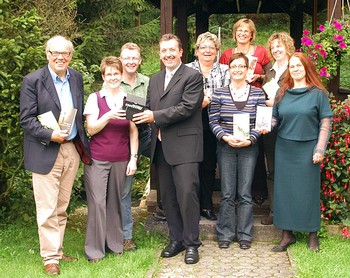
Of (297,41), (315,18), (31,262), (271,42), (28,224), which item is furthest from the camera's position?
(297,41)

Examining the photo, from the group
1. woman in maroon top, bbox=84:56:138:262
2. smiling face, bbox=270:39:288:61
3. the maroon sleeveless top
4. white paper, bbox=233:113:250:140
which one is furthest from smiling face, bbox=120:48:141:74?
smiling face, bbox=270:39:288:61

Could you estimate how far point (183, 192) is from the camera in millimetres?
5527

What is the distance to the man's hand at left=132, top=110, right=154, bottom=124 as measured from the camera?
534 cm

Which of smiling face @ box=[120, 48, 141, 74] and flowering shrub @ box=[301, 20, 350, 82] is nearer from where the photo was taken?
smiling face @ box=[120, 48, 141, 74]

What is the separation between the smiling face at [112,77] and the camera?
5.40 metres

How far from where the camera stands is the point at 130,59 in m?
5.61

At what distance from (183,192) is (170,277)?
0.80m

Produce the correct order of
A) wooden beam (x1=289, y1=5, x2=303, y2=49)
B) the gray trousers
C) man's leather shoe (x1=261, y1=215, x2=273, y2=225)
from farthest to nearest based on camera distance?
1. wooden beam (x1=289, y1=5, x2=303, y2=49)
2. man's leather shoe (x1=261, y1=215, x2=273, y2=225)
3. the gray trousers

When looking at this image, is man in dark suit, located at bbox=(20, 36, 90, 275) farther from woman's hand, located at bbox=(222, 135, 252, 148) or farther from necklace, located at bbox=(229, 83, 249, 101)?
necklace, located at bbox=(229, 83, 249, 101)

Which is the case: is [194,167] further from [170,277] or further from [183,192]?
[170,277]

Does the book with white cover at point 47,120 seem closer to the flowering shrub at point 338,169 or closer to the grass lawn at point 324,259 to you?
the grass lawn at point 324,259

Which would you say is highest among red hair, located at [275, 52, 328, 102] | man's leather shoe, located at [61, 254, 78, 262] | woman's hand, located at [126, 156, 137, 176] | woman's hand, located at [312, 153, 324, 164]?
red hair, located at [275, 52, 328, 102]

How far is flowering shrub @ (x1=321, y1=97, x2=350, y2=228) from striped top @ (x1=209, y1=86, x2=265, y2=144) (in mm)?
911

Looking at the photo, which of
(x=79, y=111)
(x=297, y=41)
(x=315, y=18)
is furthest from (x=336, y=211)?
(x=297, y=41)
